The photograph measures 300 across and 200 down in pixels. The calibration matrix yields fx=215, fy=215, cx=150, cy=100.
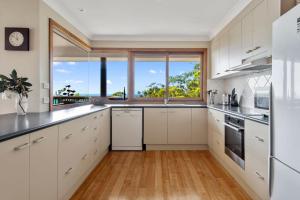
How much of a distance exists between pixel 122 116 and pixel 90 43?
5.94 feet

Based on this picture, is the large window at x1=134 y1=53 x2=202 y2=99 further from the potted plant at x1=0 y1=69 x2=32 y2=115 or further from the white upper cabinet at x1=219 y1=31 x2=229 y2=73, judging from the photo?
the potted plant at x1=0 y1=69 x2=32 y2=115

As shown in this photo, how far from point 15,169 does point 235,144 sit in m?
2.45

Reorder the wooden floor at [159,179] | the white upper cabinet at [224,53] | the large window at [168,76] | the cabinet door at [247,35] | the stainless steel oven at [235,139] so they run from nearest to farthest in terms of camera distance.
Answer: the wooden floor at [159,179] < the stainless steel oven at [235,139] < the cabinet door at [247,35] < the white upper cabinet at [224,53] < the large window at [168,76]

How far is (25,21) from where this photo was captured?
2.64 metres

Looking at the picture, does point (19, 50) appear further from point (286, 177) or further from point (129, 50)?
point (286, 177)

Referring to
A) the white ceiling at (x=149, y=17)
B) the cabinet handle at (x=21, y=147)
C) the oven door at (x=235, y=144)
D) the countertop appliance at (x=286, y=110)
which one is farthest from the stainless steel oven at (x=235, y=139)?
the cabinet handle at (x=21, y=147)

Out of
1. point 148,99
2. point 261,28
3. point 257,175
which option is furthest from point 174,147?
point 261,28

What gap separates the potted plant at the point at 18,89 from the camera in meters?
2.23

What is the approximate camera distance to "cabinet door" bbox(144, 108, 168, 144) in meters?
4.41

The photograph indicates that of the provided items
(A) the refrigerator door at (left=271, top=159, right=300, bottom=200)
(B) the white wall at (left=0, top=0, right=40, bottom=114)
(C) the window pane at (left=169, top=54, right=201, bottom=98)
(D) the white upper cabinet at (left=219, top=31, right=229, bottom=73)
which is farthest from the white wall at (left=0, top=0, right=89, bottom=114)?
(C) the window pane at (left=169, top=54, right=201, bottom=98)

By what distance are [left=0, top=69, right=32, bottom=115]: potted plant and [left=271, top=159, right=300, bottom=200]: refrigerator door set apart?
2.48 metres

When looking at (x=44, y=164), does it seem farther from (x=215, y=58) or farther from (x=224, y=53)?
(x=215, y=58)

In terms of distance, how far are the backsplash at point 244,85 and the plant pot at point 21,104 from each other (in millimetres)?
3037

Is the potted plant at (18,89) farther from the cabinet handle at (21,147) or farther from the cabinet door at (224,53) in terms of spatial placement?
the cabinet door at (224,53)
